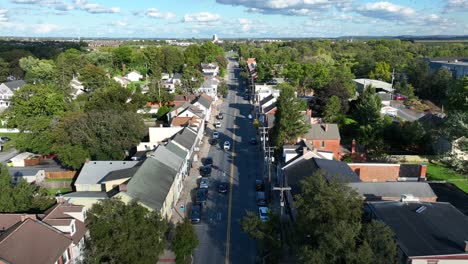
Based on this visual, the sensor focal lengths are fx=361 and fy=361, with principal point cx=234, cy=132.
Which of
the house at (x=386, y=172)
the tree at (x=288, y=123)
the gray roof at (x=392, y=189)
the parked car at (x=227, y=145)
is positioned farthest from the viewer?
the parked car at (x=227, y=145)

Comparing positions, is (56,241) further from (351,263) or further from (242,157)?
(242,157)

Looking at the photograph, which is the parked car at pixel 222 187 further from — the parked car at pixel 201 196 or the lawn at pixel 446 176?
the lawn at pixel 446 176

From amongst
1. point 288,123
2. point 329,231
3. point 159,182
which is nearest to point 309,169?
point 288,123

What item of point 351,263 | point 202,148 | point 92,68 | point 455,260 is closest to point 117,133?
point 202,148

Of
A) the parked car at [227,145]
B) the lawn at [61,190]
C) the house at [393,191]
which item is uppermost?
the house at [393,191]

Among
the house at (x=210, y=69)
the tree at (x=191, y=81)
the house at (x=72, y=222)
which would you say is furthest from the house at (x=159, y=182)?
the house at (x=210, y=69)

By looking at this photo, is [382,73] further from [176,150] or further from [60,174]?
[60,174]
